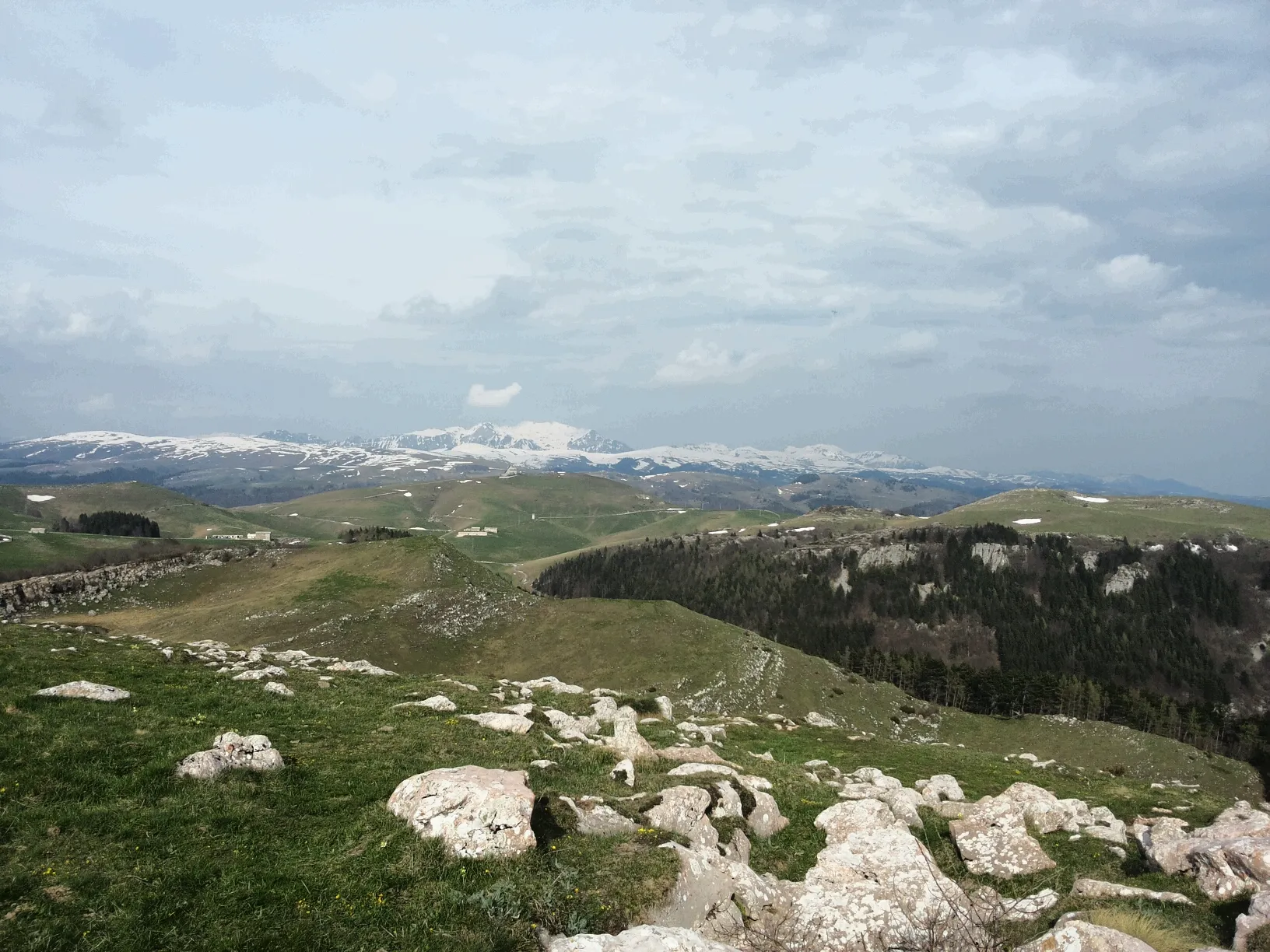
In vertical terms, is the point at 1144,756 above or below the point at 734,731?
below

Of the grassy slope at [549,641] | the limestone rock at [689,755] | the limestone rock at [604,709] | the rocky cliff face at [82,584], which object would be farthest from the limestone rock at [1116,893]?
the rocky cliff face at [82,584]

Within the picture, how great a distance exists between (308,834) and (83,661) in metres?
26.0

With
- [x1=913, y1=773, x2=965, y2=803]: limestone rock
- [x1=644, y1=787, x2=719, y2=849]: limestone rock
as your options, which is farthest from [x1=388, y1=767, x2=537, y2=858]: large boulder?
[x1=913, y1=773, x2=965, y2=803]: limestone rock

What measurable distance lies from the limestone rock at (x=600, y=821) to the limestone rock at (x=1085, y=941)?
9.29 metres

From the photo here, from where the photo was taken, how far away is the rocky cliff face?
90.4 meters

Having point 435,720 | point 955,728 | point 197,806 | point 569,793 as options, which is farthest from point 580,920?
point 955,728

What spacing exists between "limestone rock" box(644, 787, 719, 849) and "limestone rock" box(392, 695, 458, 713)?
1617 cm

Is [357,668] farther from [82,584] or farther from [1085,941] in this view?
[82,584]

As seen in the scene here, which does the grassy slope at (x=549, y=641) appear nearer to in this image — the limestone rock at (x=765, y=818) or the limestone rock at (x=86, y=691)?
the limestone rock at (x=765, y=818)

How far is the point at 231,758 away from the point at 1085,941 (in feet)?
71.4

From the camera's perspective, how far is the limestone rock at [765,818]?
65.6 ft

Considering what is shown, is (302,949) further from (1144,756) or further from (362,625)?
(1144,756)

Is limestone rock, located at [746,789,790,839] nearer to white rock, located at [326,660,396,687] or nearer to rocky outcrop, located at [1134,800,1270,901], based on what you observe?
rocky outcrop, located at [1134,800,1270,901]

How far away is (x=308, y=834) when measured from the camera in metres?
15.4
